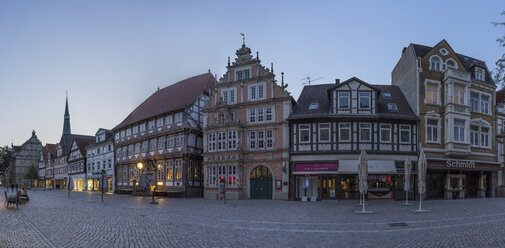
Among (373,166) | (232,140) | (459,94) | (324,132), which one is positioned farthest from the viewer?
(232,140)

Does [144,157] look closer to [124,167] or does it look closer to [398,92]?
[124,167]

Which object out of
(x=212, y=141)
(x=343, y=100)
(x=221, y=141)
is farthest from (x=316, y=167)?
(x=212, y=141)

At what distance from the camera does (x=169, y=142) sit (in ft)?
133

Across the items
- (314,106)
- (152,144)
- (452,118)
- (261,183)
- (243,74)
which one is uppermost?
(243,74)

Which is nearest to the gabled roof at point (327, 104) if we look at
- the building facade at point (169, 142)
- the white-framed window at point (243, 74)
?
the white-framed window at point (243, 74)

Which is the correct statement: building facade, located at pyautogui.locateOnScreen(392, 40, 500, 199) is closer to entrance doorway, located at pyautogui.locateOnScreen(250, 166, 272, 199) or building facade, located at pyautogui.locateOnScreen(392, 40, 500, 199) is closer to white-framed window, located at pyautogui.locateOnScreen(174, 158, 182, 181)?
entrance doorway, located at pyautogui.locateOnScreen(250, 166, 272, 199)

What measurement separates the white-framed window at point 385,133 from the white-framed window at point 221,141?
46.9 feet

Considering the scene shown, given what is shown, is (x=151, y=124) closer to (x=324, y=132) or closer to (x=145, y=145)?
(x=145, y=145)

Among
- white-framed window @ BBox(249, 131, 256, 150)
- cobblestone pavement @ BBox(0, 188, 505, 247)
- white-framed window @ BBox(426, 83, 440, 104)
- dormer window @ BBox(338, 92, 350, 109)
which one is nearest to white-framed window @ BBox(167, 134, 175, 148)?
white-framed window @ BBox(249, 131, 256, 150)

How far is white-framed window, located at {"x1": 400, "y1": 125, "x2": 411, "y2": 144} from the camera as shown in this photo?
101 feet

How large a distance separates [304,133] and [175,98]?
18.8 m

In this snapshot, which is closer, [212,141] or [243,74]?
[243,74]

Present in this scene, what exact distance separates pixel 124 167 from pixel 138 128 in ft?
21.0

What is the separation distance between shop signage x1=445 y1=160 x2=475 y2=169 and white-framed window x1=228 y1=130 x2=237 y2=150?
1859 centimetres
